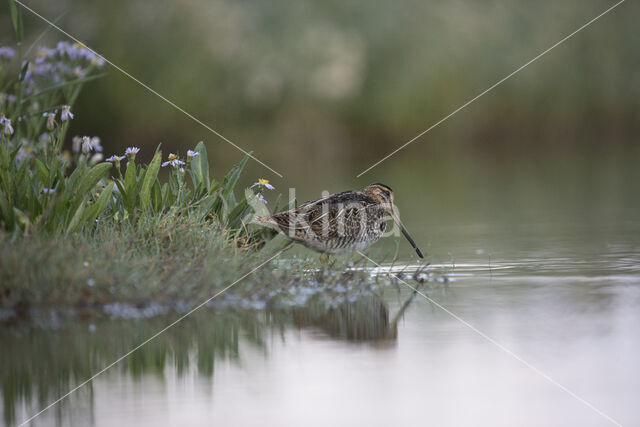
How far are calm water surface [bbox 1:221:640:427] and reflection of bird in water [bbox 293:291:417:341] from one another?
1 centimetres

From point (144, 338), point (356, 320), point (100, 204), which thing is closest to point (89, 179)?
point (100, 204)

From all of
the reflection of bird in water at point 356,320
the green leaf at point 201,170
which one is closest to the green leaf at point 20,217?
the green leaf at point 201,170

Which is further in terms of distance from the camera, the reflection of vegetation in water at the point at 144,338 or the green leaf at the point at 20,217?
the green leaf at the point at 20,217

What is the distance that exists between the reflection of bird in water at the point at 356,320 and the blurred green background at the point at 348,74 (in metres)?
15.6

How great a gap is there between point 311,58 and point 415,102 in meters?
2.82

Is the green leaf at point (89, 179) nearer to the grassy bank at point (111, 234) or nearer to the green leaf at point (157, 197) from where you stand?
the grassy bank at point (111, 234)

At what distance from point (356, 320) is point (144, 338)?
4.82 feet

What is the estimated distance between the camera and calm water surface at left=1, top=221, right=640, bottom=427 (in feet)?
15.4

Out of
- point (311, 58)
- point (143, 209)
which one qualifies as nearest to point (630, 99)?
point (311, 58)

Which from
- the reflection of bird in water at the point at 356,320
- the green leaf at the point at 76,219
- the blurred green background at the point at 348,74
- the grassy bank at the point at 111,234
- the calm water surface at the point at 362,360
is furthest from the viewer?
the blurred green background at the point at 348,74

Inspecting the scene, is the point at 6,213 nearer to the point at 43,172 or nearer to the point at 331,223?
the point at 43,172

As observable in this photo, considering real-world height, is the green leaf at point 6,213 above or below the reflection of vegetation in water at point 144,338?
above

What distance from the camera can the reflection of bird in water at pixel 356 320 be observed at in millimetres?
6188

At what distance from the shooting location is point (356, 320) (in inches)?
258
